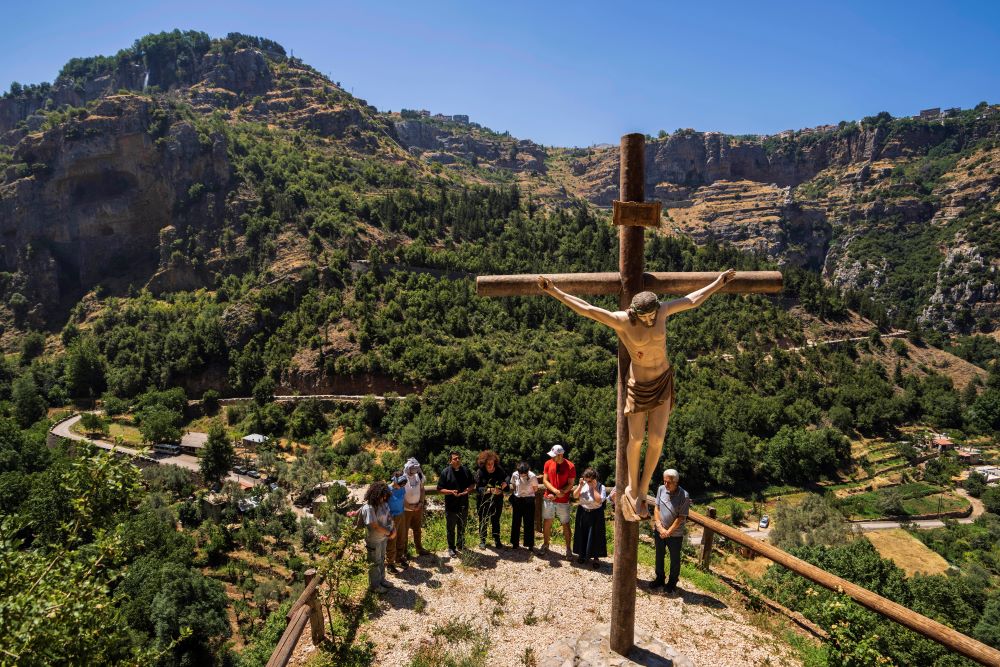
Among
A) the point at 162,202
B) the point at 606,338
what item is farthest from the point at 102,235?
the point at 606,338

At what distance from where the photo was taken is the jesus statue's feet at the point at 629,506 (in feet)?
14.8

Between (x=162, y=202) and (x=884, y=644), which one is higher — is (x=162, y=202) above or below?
above

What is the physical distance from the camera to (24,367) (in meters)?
64.8

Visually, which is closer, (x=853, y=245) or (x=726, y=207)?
(x=853, y=245)

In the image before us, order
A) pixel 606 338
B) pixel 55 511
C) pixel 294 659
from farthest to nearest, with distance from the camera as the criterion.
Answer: pixel 606 338, pixel 55 511, pixel 294 659

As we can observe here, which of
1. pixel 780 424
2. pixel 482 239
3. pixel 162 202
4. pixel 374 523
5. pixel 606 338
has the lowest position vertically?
pixel 780 424

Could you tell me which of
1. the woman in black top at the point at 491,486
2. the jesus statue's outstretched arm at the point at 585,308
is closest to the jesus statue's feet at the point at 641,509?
the jesus statue's outstretched arm at the point at 585,308

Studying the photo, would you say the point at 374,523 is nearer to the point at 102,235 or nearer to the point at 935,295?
the point at 102,235

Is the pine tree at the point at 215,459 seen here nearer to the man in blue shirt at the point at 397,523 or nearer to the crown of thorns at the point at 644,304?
the man in blue shirt at the point at 397,523

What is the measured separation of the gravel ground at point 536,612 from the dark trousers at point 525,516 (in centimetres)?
37

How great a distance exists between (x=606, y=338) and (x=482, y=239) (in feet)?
82.3

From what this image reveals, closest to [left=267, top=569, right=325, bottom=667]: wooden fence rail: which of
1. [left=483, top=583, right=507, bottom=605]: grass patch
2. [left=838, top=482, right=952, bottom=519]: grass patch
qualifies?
[left=483, top=583, right=507, bottom=605]: grass patch

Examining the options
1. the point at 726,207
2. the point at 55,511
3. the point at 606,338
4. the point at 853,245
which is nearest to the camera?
the point at 55,511

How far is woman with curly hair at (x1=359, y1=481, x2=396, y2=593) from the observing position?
7.05 meters
